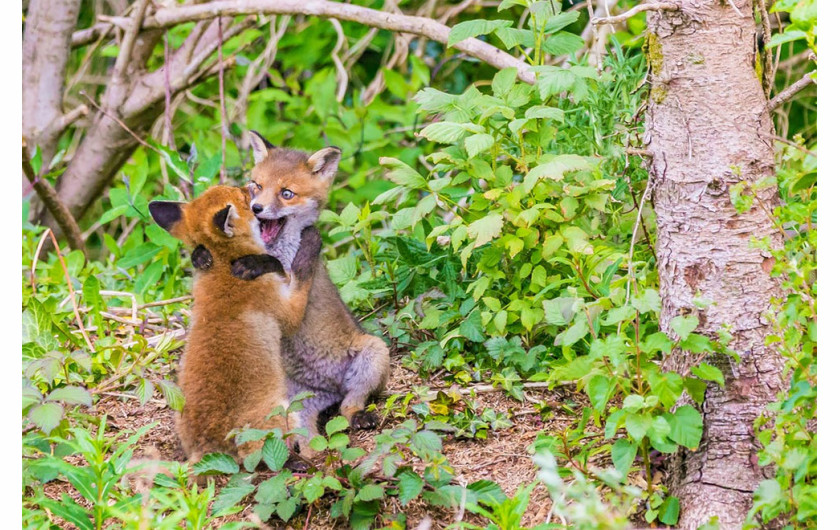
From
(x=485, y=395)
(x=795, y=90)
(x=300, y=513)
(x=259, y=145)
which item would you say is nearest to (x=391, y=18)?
(x=259, y=145)

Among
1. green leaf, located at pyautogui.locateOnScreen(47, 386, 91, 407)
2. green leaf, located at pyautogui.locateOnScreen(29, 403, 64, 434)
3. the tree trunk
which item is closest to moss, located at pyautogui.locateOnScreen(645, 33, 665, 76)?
green leaf, located at pyautogui.locateOnScreen(47, 386, 91, 407)

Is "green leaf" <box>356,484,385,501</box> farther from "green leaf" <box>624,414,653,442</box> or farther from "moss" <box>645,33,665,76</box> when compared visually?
"moss" <box>645,33,665,76</box>

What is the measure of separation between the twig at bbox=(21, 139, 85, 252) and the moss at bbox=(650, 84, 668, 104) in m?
4.33

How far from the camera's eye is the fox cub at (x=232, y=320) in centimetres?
390

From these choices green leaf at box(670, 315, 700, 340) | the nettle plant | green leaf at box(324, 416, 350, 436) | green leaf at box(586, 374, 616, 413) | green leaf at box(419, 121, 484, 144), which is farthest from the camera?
green leaf at box(419, 121, 484, 144)

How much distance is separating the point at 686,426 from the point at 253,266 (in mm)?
2349

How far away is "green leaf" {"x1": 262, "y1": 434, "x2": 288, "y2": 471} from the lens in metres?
3.57

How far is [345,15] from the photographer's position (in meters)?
6.17

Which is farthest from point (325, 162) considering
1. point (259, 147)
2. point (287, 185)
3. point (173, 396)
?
point (173, 396)

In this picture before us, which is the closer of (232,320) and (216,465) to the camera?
(216,465)

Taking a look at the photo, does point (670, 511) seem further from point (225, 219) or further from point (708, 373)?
point (225, 219)

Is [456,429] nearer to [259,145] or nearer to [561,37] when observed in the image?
[561,37]

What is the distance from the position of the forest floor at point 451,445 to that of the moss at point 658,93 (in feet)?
5.12

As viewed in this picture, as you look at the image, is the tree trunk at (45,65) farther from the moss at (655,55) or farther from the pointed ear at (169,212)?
the moss at (655,55)
